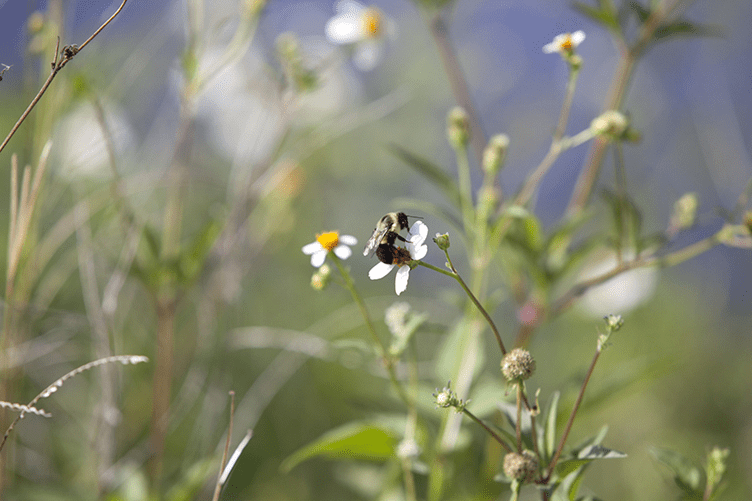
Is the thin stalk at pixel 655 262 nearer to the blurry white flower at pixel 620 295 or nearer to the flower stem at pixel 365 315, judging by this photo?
the flower stem at pixel 365 315

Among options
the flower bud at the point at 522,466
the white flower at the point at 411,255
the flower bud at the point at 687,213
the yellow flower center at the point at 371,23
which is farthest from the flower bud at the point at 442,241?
the yellow flower center at the point at 371,23

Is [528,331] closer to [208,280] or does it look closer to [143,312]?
[208,280]

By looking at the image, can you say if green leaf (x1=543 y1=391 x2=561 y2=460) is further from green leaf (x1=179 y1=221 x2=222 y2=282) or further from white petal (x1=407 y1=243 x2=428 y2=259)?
green leaf (x1=179 y1=221 x2=222 y2=282)

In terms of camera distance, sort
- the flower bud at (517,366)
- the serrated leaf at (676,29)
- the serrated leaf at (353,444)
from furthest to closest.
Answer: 1. the serrated leaf at (676,29)
2. the serrated leaf at (353,444)
3. the flower bud at (517,366)

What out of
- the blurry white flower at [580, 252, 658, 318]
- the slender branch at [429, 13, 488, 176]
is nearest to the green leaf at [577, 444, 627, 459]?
the slender branch at [429, 13, 488, 176]

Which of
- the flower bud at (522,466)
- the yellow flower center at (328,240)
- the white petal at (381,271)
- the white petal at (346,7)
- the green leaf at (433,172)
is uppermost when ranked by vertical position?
the white petal at (346,7)

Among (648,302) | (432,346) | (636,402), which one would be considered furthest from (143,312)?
(648,302)
